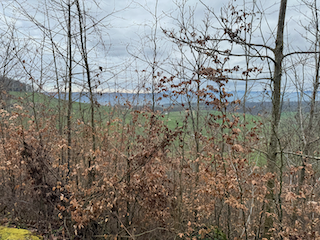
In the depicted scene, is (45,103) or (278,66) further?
(45,103)

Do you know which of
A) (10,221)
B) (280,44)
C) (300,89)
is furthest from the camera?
(300,89)

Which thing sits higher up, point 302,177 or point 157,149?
point 157,149

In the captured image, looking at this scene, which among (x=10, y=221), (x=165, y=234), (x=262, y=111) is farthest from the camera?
(x=262, y=111)

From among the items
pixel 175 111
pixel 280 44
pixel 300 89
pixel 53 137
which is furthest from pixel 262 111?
pixel 53 137

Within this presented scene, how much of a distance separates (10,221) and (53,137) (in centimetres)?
251

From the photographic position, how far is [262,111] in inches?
348

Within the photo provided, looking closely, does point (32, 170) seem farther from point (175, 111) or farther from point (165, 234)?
point (175, 111)

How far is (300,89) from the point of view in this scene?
7.33 m

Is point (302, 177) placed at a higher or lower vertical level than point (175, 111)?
lower

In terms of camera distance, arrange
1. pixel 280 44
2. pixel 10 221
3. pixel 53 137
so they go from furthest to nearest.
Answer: pixel 53 137 → pixel 10 221 → pixel 280 44

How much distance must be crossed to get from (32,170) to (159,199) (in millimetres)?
3285

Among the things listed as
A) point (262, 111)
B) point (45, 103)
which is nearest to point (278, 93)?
point (262, 111)

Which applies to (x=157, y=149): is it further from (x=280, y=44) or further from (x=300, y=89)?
(x=300, y=89)

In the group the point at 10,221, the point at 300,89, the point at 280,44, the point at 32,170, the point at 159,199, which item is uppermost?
the point at 280,44
